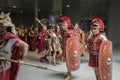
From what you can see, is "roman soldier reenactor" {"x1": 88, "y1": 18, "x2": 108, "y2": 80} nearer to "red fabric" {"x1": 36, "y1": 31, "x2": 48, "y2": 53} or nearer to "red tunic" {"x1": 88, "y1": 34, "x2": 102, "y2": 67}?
"red tunic" {"x1": 88, "y1": 34, "x2": 102, "y2": 67}

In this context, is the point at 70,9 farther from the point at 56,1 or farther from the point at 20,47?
the point at 20,47

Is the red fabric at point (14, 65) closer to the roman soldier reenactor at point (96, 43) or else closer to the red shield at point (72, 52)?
the roman soldier reenactor at point (96, 43)

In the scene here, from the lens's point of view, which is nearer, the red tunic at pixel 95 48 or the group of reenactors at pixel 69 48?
the group of reenactors at pixel 69 48

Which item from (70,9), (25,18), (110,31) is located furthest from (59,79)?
(25,18)

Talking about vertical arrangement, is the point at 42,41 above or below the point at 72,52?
below

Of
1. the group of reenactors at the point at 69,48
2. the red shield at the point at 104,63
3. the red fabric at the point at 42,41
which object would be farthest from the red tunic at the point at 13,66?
the red fabric at the point at 42,41

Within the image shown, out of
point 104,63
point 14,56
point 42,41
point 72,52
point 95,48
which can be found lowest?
point 42,41

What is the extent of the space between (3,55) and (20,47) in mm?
232

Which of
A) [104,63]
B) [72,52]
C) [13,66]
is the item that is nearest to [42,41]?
[72,52]

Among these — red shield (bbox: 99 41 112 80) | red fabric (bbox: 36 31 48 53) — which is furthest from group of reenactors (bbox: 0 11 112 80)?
red fabric (bbox: 36 31 48 53)

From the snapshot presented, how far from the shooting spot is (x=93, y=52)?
4980mm

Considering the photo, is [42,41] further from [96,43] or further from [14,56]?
[14,56]

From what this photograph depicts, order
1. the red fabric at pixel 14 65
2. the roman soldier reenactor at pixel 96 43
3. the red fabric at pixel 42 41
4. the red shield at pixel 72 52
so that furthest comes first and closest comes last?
the red fabric at pixel 42 41 → the red shield at pixel 72 52 → the roman soldier reenactor at pixel 96 43 → the red fabric at pixel 14 65

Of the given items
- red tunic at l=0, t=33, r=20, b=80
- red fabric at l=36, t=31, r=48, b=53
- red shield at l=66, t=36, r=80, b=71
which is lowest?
red fabric at l=36, t=31, r=48, b=53
